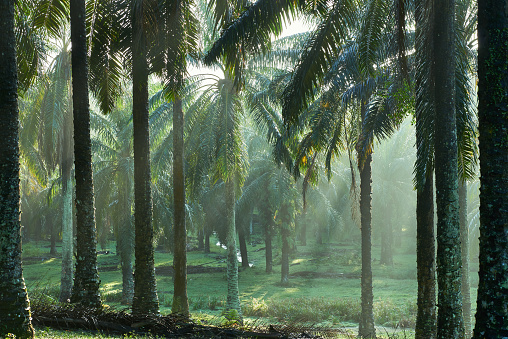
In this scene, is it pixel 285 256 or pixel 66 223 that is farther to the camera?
pixel 285 256

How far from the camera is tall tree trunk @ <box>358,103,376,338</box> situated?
1431 centimetres

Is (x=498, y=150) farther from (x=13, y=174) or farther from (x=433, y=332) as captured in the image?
(x=13, y=174)

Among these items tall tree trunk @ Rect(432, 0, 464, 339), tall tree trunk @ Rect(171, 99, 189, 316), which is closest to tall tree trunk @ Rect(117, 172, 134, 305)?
tall tree trunk @ Rect(171, 99, 189, 316)

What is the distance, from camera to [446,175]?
6887 mm

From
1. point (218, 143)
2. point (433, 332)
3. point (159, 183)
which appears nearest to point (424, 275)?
point (433, 332)

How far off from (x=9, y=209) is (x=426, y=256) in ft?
24.3

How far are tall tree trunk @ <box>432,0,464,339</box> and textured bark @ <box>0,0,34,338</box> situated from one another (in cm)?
627

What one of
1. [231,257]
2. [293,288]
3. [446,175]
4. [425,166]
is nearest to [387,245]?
[293,288]

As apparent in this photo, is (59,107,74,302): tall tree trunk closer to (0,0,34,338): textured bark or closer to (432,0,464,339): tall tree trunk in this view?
(0,0,34,338): textured bark

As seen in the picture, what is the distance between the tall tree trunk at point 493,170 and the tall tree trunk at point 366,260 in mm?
8768

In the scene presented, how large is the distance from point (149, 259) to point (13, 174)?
432 cm

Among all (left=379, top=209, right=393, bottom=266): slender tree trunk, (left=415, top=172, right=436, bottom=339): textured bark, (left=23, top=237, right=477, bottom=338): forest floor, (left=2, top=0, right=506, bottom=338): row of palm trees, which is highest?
(left=2, top=0, right=506, bottom=338): row of palm trees

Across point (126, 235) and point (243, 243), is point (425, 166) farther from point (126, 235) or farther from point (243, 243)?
point (243, 243)

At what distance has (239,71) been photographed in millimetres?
9273
